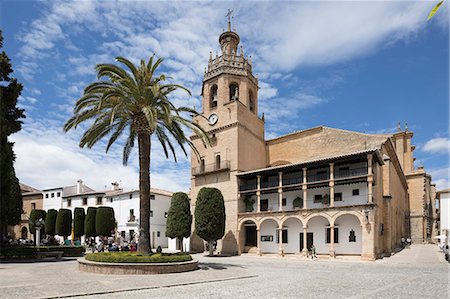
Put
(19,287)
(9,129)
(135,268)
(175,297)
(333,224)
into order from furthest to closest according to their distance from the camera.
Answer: (333,224) < (9,129) < (135,268) < (19,287) < (175,297)

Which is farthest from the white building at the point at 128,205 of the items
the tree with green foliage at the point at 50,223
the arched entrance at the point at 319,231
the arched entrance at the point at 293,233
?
the arched entrance at the point at 319,231

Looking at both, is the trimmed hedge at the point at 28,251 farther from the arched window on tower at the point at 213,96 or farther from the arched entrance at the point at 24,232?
the arched entrance at the point at 24,232

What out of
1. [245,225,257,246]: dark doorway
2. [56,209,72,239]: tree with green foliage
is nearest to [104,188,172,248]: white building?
[56,209,72,239]: tree with green foliage

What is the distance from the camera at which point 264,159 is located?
42.8 meters

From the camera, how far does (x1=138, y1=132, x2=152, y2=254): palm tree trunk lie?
18031 millimetres

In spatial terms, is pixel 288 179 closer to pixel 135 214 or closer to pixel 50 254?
pixel 50 254

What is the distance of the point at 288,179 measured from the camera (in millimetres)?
34688

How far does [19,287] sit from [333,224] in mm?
23923

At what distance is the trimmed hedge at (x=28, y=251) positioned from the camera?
2175 centimetres

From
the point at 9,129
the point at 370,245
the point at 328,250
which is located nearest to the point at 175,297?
the point at 9,129

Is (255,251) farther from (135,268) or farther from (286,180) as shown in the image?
(135,268)

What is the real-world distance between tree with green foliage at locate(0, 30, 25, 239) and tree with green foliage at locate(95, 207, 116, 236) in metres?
16.2

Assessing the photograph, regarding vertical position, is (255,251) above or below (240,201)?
below

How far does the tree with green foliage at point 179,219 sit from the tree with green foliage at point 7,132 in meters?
14.6
